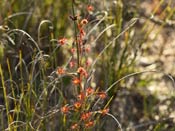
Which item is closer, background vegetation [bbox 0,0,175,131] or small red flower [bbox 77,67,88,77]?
small red flower [bbox 77,67,88,77]

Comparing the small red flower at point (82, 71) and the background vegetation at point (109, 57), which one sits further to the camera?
the background vegetation at point (109, 57)

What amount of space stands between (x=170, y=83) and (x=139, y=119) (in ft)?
1.08

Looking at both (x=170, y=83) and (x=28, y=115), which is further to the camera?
(x=170, y=83)

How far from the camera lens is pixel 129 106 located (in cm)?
239

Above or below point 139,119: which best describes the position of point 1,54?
above

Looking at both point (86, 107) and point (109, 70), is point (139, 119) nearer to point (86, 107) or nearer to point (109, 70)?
point (109, 70)

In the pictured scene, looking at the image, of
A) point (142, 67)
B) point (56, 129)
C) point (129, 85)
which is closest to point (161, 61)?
point (142, 67)

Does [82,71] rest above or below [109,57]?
above

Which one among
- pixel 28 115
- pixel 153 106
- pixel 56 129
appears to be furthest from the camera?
pixel 153 106

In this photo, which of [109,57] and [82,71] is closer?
[82,71]

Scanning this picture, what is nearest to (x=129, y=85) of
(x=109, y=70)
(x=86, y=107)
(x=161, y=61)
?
(x=161, y=61)

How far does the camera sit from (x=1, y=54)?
2197mm

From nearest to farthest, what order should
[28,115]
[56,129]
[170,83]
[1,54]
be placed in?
1. [28,115]
2. [56,129]
3. [1,54]
4. [170,83]

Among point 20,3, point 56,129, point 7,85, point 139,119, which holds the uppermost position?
point 20,3
